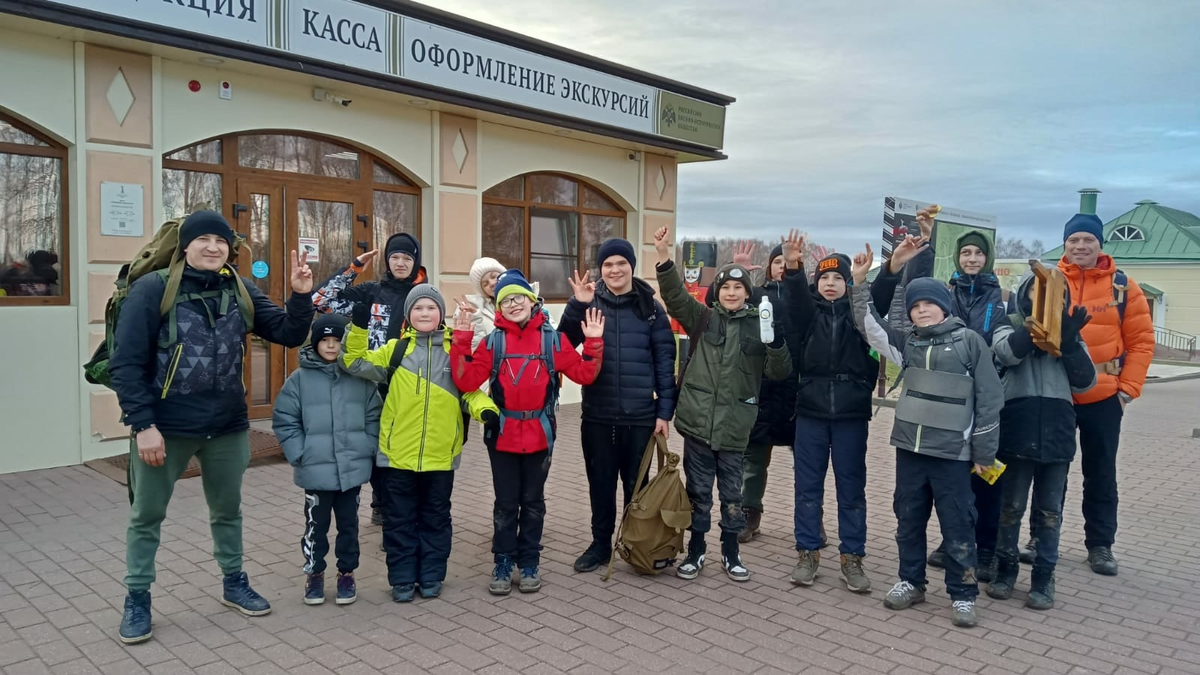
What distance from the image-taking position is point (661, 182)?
40.7 ft

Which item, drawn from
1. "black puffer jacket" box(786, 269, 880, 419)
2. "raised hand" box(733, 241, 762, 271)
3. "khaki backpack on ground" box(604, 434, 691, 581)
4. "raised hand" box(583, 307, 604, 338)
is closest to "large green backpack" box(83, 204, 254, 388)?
"raised hand" box(583, 307, 604, 338)

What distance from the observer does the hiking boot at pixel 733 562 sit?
503 centimetres

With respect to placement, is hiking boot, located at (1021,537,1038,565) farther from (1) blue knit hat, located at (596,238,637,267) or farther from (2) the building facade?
(2) the building facade

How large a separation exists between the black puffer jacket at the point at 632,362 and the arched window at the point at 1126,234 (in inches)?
1611

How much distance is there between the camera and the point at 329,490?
4426 mm

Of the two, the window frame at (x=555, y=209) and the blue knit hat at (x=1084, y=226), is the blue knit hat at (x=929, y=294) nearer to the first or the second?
the blue knit hat at (x=1084, y=226)

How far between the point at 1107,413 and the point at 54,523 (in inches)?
258

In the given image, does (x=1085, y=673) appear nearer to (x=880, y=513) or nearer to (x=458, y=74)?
(x=880, y=513)

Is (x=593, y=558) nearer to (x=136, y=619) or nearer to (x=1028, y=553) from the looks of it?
(x=136, y=619)

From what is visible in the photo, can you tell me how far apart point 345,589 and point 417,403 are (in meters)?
1.01

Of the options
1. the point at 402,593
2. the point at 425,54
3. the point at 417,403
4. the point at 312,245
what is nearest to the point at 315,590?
the point at 402,593

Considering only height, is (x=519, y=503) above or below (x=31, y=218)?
below

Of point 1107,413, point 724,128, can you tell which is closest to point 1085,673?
point 1107,413

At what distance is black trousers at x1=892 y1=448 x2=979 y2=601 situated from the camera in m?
4.51
